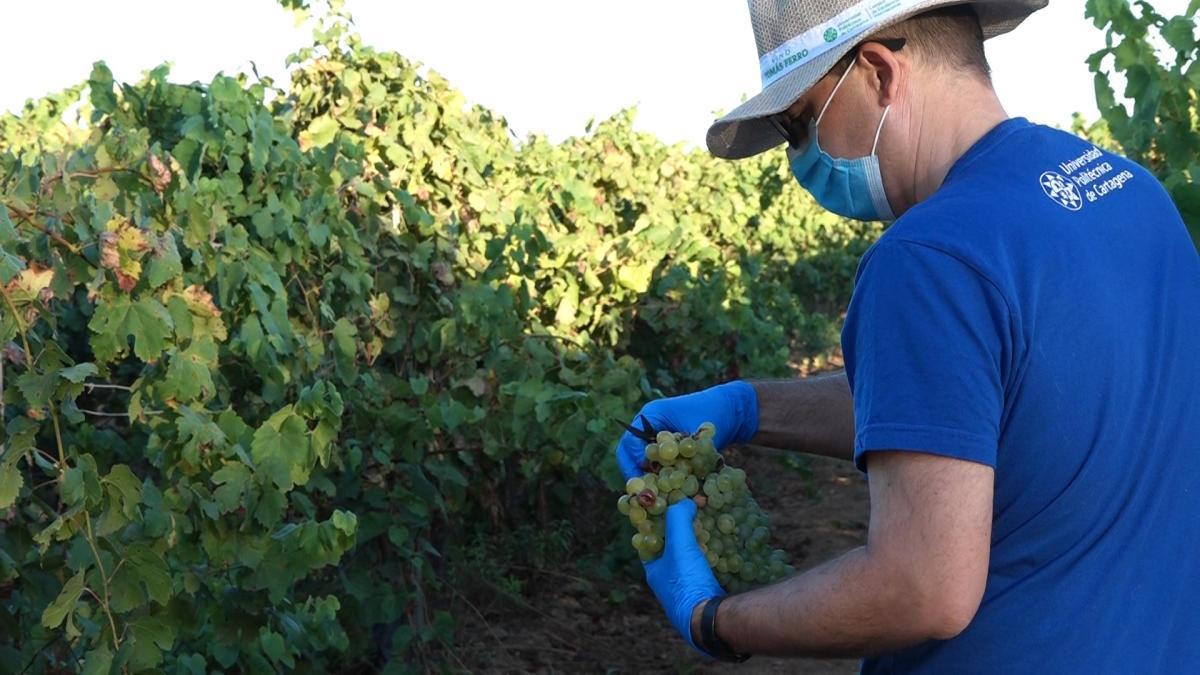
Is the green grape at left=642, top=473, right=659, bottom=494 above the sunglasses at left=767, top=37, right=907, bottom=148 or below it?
below

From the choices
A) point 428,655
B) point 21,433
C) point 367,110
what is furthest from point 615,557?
point 21,433

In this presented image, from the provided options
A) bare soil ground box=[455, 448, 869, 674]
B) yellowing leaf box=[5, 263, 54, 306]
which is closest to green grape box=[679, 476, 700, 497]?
yellowing leaf box=[5, 263, 54, 306]

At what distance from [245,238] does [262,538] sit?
117cm

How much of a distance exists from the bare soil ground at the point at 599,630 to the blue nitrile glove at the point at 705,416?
299 cm

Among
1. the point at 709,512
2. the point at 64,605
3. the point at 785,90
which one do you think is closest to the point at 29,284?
the point at 64,605

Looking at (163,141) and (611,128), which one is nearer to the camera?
(163,141)

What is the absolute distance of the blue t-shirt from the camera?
139cm

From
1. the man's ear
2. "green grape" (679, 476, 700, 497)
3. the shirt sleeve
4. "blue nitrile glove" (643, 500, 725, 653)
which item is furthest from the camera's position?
"green grape" (679, 476, 700, 497)

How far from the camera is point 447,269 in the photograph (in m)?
4.96

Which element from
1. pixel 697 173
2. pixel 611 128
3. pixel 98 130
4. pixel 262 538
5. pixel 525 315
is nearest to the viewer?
pixel 262 538

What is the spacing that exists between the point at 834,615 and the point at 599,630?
14.9ft

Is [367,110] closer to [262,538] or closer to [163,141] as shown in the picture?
[163,141]

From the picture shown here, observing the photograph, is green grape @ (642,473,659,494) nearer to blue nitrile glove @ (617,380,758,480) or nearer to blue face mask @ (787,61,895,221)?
blue nitrile glove @ (617,380,758,480)

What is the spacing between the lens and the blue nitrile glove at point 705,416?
2.23 metres
